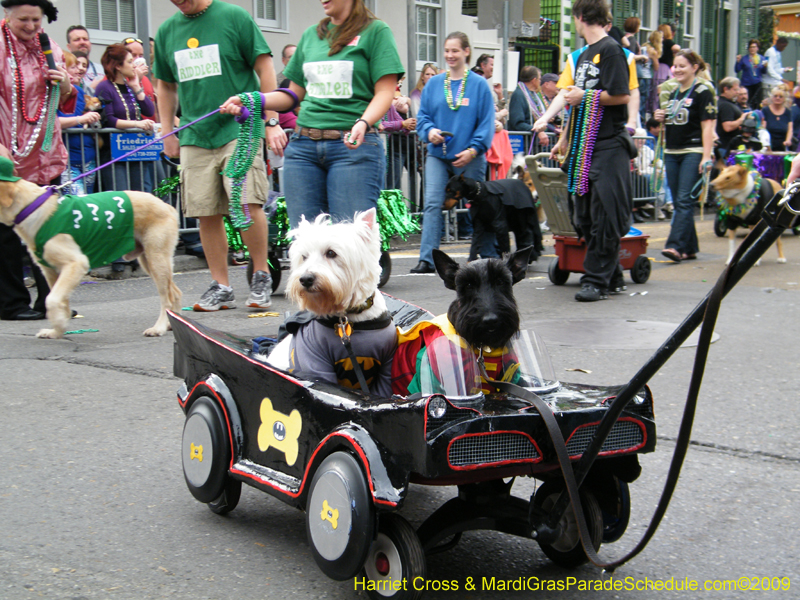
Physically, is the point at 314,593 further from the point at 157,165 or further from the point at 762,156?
the point at 762,156

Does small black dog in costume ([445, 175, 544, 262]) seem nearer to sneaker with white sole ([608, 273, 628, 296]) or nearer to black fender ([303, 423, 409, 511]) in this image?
sneaker with white sole ([608, 273, 628, 296])

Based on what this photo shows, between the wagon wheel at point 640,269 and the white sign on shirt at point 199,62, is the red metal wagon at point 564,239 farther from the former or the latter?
the white sign on shirt at point 199,62

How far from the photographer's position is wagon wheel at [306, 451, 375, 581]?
2.24 meters

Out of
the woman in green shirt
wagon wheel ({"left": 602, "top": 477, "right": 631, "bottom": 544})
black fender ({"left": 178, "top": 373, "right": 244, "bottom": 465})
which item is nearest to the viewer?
wagon wheel ({"left": 602, "top": 477, "right": 631, "bottom": 544})

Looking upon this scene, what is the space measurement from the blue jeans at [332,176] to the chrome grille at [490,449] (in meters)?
3.65

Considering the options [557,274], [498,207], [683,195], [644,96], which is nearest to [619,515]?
[557,274]

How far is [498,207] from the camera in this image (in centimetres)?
869

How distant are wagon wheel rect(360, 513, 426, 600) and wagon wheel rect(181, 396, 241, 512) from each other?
2.52 ft

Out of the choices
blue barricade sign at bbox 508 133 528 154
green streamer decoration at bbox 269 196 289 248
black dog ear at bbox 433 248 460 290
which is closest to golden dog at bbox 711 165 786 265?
blue barricade sign at bbox 508 133 528 154

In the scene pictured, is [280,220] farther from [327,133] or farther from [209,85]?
[327,133]

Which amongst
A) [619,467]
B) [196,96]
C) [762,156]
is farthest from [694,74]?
[619,467]

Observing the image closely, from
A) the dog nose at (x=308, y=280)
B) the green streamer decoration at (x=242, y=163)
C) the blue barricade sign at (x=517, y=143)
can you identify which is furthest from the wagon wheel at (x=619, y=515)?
the blue barricade sign at (x=517, y=143)

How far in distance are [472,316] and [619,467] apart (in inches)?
24.9

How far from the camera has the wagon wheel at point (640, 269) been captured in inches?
326
